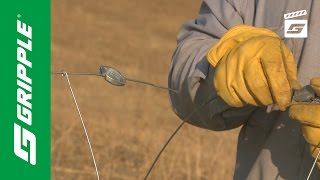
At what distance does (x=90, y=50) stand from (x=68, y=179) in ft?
19.6

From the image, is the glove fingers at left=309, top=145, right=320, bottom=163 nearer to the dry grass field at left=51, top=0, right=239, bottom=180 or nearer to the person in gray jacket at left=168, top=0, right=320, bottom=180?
the person in gray jacket at left=168, top=0, right=320, bottom=180

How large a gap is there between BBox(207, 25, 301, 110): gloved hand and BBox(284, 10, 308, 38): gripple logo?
0.61 feet

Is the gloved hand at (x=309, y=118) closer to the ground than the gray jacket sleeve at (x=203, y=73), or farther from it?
farther from it

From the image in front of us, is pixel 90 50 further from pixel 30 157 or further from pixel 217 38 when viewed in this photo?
pixel 30 157

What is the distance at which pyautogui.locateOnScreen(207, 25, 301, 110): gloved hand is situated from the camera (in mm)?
2598

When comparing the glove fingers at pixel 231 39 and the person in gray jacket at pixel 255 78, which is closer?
the person in gray jacket at pixel 255 78

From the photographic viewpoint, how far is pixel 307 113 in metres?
2.61

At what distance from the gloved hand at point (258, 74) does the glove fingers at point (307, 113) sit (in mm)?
42

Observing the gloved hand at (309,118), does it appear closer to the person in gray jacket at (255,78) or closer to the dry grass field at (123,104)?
the person in gray jacket at (255,78)

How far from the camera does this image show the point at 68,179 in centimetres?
521

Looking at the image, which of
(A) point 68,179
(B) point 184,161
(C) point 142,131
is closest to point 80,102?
(C) point 142,131

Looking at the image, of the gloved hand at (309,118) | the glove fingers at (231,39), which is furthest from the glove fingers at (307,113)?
the glove fingers at (231,39)

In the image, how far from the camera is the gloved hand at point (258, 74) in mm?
2598

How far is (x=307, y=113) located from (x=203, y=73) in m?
0.42
